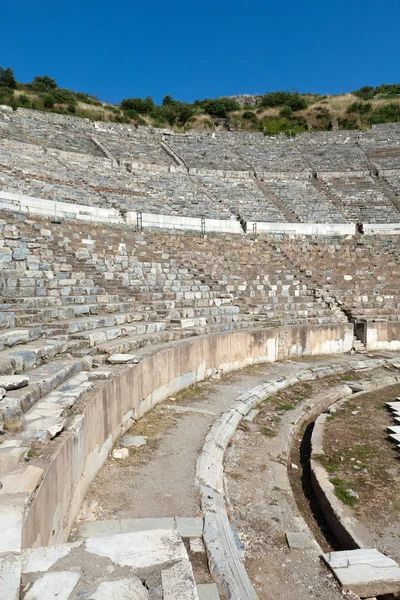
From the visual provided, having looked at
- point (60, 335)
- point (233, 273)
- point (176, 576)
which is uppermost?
point (233, 273)

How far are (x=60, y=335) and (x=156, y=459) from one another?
274 centimetres

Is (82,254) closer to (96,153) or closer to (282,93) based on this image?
(96,153)

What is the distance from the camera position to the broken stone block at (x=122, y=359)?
19.7 feet

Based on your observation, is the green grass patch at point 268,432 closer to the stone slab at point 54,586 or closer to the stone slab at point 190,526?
the stone slab at point 190,526

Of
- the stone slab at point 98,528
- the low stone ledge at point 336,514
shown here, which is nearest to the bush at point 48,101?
the low stone ledge at point 336,514

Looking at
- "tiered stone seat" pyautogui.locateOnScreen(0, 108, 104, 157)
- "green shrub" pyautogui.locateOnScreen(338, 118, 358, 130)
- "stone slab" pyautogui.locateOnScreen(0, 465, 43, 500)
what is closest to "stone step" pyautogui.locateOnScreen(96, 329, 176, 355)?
"stone slab" pyautogui.locateOnScreen(0, 465, 43, 500)

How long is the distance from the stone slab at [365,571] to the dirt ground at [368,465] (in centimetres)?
43

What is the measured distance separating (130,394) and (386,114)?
129ft

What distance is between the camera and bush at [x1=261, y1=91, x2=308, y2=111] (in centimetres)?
4072

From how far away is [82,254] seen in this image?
38.2 feet

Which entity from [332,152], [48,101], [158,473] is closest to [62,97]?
[48,101]

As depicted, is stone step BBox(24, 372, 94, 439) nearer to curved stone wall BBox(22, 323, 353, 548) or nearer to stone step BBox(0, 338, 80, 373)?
curved stone wall BBox(22, 323, 353, 548)

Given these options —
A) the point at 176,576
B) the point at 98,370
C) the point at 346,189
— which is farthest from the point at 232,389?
the point at 346,189

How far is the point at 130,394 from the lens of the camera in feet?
18.8
